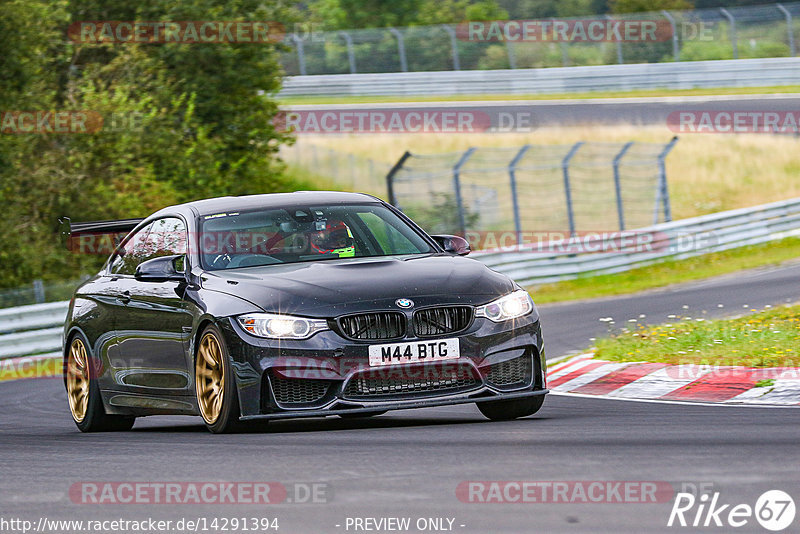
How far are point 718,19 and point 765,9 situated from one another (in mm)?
1240

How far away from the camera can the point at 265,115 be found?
29766 mm

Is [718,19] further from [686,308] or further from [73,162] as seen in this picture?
[686,308]

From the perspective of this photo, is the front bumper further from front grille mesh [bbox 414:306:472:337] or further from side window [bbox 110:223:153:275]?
side window [bbox 110:223:153:275]

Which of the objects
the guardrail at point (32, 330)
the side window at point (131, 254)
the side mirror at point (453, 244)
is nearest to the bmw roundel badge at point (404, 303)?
the side mirror at point (453, 244)

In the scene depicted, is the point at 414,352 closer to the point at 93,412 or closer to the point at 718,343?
the point at 93,412

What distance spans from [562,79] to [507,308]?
3406 cm

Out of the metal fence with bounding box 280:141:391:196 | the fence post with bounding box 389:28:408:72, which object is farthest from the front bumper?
the fence post with bounding box 389:28:408:72

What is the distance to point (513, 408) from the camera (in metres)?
8.78

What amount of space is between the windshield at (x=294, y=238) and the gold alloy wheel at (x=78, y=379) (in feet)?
5.70

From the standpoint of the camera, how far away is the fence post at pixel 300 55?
43.7 meters

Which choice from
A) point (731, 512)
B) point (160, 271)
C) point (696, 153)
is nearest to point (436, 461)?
point (731, 512)

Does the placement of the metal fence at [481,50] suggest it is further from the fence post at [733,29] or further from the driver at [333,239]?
the driver at [333,239]

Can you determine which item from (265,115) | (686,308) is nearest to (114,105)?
(265,115)

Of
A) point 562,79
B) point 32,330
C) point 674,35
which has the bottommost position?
point 32,330
